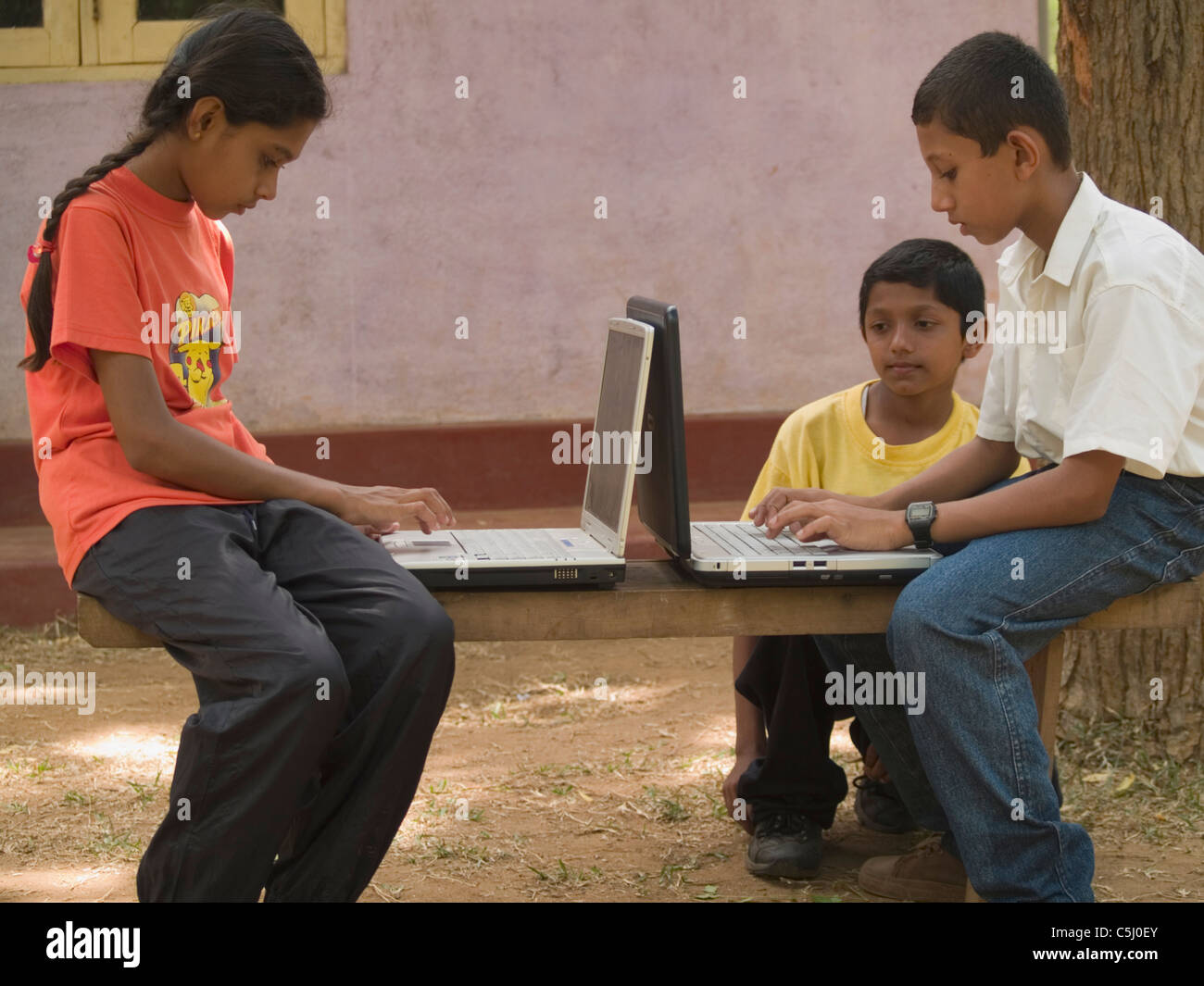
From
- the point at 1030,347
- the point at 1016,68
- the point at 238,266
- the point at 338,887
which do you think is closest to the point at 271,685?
the point at 338,887

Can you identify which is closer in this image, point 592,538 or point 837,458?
point 592,538

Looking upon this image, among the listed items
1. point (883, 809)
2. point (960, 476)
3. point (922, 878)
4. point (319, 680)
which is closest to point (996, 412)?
point (960, 476)

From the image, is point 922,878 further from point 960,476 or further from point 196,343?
point 196,343

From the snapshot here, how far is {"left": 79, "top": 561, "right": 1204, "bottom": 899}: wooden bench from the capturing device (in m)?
2.55

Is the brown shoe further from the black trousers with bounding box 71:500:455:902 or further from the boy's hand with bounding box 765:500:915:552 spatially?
the black trousers with bounding box 71:500:455:902

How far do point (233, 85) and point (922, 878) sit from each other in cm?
207

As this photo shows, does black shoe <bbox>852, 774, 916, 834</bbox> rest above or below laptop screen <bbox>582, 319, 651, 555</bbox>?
below

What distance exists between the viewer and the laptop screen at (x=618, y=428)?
252 centimetres

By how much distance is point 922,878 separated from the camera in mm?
3064

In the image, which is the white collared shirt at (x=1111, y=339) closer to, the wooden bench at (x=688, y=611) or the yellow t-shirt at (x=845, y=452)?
the wooden bench at (x=688, y=611)

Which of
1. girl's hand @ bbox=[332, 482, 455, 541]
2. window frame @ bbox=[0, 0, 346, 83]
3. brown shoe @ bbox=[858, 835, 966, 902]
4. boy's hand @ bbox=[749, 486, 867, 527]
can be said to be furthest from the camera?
window frame @ bbox=[0, 0, 346, 83]

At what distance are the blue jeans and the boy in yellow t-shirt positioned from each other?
0.68 metres

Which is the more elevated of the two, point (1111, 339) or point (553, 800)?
point (1111, 339)

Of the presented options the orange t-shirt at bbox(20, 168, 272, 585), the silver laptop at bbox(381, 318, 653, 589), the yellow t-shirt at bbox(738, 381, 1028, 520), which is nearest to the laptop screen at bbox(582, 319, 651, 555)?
the silver laptop at bbox(381, 318, 653, 589)
